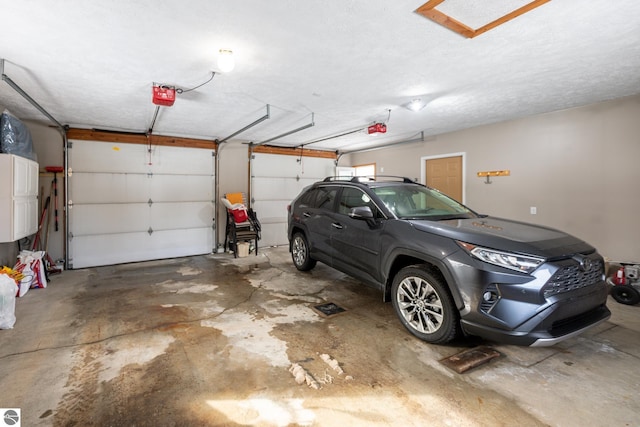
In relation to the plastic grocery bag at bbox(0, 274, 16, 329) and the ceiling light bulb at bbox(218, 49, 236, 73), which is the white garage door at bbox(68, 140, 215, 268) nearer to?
the plastic grocery bag at bbox(0, 274, 16, 329)

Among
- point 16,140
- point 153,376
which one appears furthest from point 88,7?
point 16,140

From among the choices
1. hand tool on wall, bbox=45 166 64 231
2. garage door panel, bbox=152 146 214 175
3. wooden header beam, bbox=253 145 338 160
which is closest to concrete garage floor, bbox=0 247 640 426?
hand tool on wall, bbox=45 166 64 231

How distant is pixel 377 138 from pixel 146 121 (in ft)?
14.9

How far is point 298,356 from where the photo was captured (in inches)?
93.4

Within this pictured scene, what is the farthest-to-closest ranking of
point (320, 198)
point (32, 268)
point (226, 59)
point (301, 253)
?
point (301, 253)
point (320, 198)
point (32, 268)
point (226, 59)

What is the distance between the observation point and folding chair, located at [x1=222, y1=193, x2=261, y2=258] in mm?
6195

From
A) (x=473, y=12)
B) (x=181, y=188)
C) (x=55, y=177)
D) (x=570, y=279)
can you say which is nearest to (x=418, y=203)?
(x=570, y=279)

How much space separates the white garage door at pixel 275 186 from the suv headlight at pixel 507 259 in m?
5.76

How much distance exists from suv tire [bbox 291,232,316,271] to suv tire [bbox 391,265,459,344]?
6.55ft

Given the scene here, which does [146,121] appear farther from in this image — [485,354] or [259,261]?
[485,354]

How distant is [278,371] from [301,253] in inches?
106

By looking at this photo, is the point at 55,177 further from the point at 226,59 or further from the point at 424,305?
the point at 424,305

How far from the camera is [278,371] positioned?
2170 millimetres

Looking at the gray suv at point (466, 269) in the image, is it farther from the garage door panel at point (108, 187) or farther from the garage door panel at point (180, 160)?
the garage door panel at point (108, 187)
